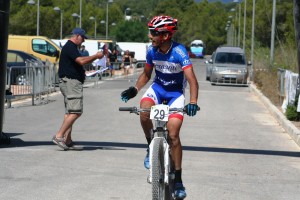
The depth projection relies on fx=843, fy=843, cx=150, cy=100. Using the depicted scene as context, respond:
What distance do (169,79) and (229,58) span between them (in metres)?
31.5

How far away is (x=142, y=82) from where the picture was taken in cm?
888

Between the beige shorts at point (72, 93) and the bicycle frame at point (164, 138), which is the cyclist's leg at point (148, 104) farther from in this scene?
the beige shorts at point (72, 93)

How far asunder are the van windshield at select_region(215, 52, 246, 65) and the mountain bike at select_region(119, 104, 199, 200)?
31701 millimetres

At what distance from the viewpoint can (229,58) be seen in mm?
39906

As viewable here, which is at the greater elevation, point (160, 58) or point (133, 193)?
point (160, 58)

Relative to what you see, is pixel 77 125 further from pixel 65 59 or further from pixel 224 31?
pixel 224 31

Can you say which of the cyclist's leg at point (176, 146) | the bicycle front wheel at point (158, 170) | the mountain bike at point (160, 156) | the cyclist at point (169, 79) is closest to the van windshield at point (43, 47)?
the cyclist at point (169, 79)

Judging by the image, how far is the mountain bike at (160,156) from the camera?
7.56 m

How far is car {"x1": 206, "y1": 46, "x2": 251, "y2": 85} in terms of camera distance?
38.8 metres

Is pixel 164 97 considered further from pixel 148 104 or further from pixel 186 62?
→ pixel 186 62

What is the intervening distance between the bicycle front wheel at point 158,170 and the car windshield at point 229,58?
32.0 m

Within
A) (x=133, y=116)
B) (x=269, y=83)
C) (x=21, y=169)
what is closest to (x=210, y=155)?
(x=21, y=169)

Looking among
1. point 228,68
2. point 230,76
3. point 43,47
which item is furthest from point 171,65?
point 43,47

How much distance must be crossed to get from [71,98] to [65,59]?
632 millimetres
